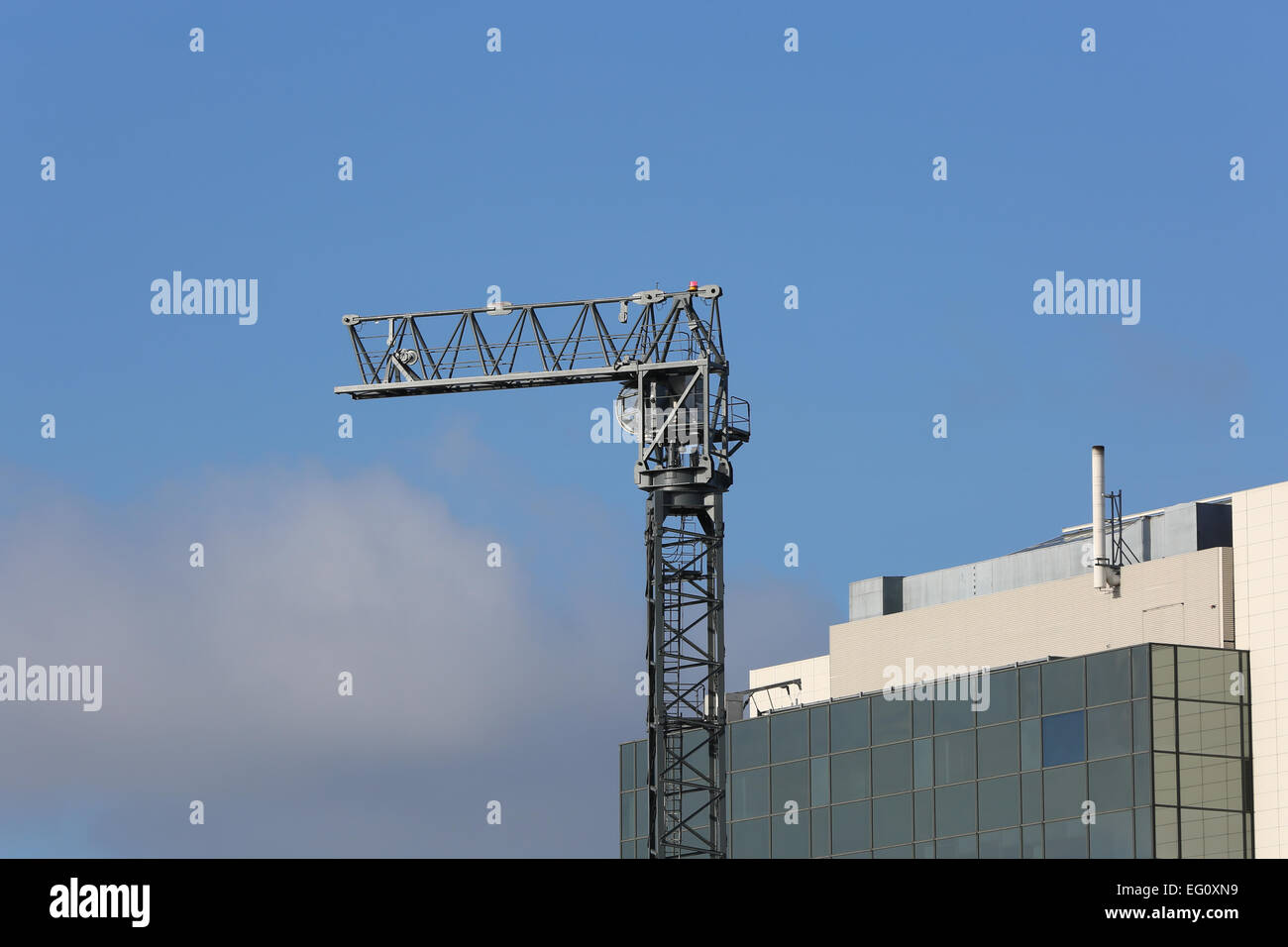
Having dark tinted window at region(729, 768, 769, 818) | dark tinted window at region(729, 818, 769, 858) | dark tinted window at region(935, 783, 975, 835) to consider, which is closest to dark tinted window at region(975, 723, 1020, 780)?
dark tinted window at region(935, 783, 975, 835)

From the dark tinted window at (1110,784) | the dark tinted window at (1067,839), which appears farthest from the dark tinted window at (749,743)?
the dark tinted window at (1110,784)

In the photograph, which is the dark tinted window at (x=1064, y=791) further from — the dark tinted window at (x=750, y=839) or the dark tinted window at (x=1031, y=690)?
the dark tinted window at (x=750, y=839)

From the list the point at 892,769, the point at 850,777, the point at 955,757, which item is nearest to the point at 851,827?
the point at 850,777

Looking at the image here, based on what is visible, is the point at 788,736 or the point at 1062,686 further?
the point at 788,736

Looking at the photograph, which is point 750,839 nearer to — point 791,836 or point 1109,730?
point 791,836

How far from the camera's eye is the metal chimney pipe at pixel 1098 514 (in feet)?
247

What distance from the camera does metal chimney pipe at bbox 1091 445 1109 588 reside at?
247 ft

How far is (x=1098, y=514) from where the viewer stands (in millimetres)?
75812

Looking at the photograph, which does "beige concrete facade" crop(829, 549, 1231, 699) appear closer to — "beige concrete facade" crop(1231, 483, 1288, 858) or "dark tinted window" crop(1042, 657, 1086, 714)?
"beige concrete facade" crop(1231, 483, 1288, 858)

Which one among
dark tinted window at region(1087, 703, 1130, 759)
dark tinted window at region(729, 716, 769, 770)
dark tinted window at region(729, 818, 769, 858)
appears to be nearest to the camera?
dark tinted window at region(1087, 703, 1130, 759)
